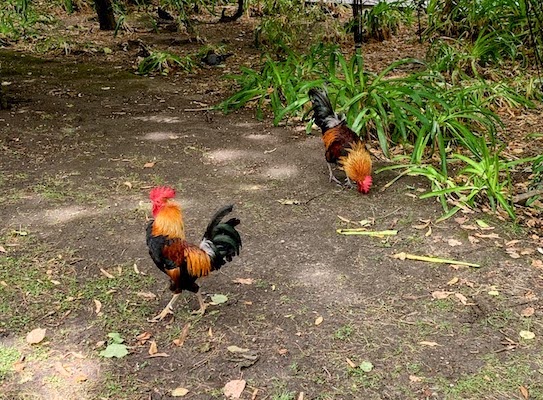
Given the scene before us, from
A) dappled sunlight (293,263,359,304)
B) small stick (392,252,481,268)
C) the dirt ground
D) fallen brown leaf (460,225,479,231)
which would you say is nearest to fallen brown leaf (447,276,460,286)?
the dirt ground

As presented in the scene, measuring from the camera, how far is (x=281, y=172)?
15.4 feet

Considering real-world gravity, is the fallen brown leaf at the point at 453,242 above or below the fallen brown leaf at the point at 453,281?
above

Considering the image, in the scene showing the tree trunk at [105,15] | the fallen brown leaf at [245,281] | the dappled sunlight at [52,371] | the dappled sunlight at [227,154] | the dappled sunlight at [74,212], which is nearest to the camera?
the dappled sunlight at [52,371]

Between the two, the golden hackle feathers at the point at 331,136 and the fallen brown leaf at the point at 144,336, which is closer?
the fallen brown leaf at the point at 144,336

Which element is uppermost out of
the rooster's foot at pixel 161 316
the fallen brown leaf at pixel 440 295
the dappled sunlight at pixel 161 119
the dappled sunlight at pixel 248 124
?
the dappled sunlight at pixel 161 119

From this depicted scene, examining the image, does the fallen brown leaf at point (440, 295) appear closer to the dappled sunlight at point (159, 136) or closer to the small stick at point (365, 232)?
the small stick at point (365, 232)

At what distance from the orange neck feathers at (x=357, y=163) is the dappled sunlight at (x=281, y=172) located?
1.67 feet

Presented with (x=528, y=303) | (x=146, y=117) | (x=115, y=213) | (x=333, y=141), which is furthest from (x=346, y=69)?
(x=528, y=303)

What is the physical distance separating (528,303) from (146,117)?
397 cm

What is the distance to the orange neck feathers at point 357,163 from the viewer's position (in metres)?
4.21

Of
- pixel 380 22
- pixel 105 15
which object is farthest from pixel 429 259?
pixel 105 15

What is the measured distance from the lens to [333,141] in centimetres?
436

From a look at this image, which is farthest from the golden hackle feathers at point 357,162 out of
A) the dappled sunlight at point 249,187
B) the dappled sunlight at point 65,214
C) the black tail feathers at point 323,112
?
the dappled sunlight at point 65,214

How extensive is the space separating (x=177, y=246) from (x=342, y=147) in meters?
1.90
